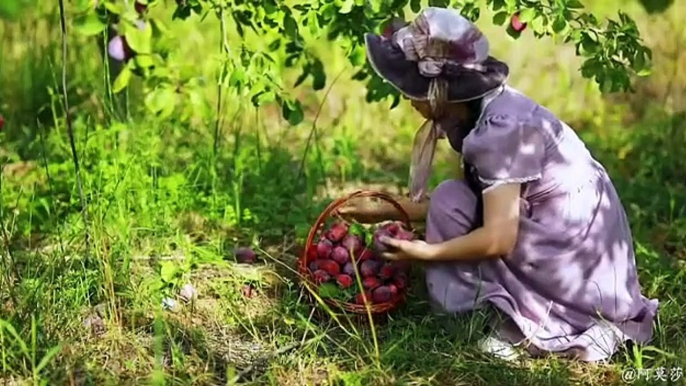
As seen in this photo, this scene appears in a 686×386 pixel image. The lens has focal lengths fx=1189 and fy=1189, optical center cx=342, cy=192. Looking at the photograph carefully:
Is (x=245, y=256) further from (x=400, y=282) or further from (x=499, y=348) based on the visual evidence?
(x=499, y=348)

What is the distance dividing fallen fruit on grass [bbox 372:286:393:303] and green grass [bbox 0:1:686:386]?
8 centimetres

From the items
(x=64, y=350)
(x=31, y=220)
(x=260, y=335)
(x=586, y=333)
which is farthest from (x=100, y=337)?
(x=586, y=333)

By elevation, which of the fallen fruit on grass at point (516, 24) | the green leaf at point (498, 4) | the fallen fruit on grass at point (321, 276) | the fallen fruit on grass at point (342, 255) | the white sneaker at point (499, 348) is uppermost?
the green leaf at point (498, 4)

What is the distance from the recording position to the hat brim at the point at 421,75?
109 inches

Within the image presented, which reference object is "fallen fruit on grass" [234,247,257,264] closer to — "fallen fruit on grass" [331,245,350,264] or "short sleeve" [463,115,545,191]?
"fallen fruit on grass" [331,245,350,264]

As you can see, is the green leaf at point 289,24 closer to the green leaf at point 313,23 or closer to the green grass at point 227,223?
the green leaf at point 313,23

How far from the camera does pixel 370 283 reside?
9.64 ft

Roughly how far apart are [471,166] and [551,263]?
30 centimetres

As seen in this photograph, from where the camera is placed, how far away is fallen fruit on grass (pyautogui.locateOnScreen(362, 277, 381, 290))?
2.94 meters

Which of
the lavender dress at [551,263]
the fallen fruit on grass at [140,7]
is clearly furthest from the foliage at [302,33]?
the lavender dress at [551,263]

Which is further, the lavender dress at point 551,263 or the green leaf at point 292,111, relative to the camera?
the green leaf at point 292,111

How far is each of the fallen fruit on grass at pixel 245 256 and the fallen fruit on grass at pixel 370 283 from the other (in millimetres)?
509

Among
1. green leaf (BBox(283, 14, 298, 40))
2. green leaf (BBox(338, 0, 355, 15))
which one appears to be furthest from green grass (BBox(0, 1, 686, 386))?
green leaf (BBox(338, 0, 355, 15))

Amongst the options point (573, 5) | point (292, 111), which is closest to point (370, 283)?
point (292, 111)
